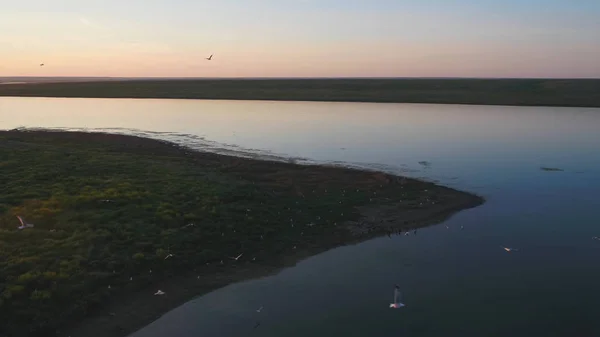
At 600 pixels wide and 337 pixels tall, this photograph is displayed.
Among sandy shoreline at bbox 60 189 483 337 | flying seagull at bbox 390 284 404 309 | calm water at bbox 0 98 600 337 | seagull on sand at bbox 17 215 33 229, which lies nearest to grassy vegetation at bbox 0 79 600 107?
calm water at bbox 0 98 600 337

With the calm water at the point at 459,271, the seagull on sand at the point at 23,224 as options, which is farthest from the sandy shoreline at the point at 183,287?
the seagull on sand at the point at 23,224

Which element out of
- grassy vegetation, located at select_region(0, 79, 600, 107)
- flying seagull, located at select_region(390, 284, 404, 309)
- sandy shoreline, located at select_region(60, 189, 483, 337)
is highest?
grassy vegetation, located at select_region(0, 79, 600, 107)

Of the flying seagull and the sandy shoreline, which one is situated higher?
the flying seagull

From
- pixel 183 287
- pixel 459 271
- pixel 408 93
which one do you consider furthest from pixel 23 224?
pixel 408 93

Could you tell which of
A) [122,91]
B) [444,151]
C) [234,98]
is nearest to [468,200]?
[444,151]

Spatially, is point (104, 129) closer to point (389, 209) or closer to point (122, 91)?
point (389, 209)

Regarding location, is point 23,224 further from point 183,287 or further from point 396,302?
point 396,302

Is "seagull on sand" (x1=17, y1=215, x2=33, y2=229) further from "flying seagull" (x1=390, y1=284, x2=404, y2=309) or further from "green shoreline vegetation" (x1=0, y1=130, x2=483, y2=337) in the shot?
"flying seagull" (x1=390, y1=284, x2=404, y2=309)

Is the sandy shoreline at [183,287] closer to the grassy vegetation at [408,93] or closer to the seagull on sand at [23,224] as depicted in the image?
the seagull on sand at [23,224]

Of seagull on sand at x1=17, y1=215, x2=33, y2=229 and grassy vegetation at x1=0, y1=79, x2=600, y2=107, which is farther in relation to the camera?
grassy vegetation at x1=0, y1=79, x2=600, y2=107
